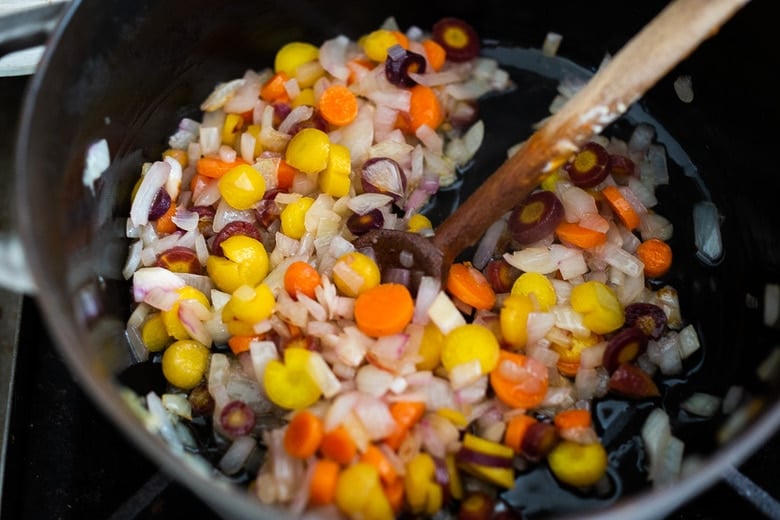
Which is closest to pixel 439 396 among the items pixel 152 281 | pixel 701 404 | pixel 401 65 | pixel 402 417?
pixel 402 417

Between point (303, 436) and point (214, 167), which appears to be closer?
point (303, 436)

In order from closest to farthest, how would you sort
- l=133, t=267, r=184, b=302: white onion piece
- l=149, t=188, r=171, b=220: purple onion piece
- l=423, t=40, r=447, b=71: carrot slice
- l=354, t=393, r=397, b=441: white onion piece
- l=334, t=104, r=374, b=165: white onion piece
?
l=354, t=393, r=397, b=441: white onion piece → l=133, t=267, r=184, b=302: white onion piece → l=149, t=188, r=171, b=220: purple onion piece → l=334, t=104, r=374, b=165: white onion piece → l=423, t=40, r=447, b=71: carrot slice

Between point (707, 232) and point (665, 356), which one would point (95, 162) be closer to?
point (665, 356)

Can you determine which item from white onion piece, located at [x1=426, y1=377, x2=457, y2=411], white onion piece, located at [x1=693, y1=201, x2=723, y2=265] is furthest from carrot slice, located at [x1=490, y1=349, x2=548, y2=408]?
white onion piece, located at [x1=693, y1=201, x2=723, y2=265]

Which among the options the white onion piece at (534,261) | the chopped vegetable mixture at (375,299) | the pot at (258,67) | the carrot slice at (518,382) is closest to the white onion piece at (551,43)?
the pot at (258,67)

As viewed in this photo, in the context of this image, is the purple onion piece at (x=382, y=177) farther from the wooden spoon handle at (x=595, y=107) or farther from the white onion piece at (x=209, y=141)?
the white onion piece at (x=209, y=141)

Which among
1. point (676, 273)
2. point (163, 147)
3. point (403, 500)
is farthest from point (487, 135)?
point (403, 500)

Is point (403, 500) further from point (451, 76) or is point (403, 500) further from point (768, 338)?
point (451, 76)

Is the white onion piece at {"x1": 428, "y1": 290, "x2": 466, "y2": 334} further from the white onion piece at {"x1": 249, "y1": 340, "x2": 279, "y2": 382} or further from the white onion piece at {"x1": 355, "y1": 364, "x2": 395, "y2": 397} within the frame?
the white onion piece at {"x1": 249, "y1": 340, "x2": 279, "y2": 382}
